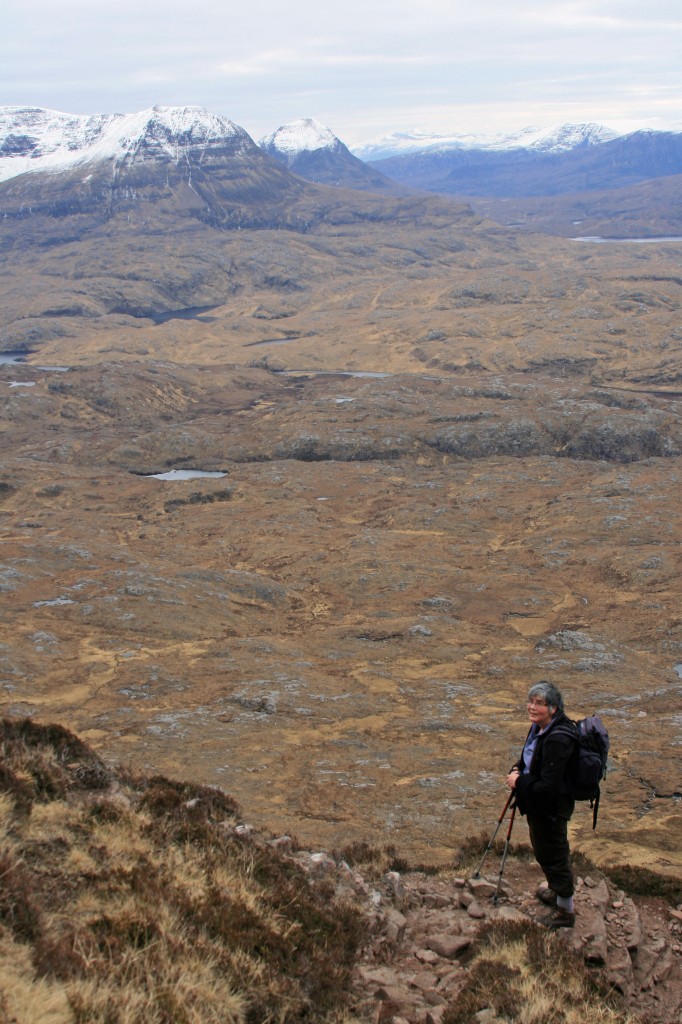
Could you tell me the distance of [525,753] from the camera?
995 centimetres

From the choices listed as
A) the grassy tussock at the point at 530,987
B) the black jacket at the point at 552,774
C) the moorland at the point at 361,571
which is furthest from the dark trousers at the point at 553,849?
the moorland at the point at 361,571

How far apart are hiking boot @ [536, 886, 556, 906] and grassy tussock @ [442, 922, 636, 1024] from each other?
94 centimetres

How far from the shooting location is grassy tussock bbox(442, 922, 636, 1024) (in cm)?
834

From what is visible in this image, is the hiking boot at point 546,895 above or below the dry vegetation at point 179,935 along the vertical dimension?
below

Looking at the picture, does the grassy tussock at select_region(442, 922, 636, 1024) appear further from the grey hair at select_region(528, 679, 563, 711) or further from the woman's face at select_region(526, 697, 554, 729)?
the grey hair at select_region(528, 679, 563, 711)

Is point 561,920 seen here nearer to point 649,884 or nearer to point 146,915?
point 649,884

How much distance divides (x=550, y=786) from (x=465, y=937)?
2587 millimetres

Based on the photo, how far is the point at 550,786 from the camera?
9469 millimetres

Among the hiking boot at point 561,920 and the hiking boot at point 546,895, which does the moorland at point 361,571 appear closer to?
the hiking boot at point 546,895

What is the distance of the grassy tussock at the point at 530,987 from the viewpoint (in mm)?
8336

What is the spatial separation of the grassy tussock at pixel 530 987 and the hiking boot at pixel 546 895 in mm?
940

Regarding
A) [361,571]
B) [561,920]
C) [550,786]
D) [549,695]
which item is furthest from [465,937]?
[361,571]

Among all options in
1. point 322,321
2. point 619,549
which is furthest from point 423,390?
point 322,321

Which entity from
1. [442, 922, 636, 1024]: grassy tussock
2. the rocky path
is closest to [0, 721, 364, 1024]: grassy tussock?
the rocky path
